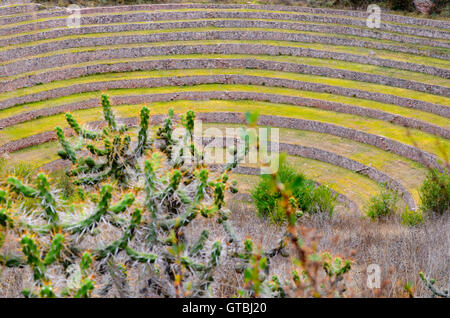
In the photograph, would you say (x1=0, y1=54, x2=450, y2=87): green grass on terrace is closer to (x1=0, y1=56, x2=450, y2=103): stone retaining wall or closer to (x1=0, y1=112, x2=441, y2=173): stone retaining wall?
(x1=0, y1=56, x2=450, y2=103): stone retaining wall

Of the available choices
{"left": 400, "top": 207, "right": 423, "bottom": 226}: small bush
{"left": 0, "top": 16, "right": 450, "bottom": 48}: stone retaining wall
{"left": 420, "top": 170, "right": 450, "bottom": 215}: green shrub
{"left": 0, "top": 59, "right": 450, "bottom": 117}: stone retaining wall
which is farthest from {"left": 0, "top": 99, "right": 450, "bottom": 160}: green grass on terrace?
{"left": 400, "top": 207, "right": 423, "bottom": 226}: small bush

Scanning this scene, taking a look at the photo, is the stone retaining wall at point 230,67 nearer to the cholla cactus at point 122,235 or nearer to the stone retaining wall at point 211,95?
the stone retaining wall at point 211,95

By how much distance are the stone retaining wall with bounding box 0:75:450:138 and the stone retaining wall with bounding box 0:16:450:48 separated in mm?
4283

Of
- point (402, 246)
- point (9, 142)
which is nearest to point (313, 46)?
point (9, 142)

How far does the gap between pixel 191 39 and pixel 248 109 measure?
678 centimetres

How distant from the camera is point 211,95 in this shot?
77.3 ft

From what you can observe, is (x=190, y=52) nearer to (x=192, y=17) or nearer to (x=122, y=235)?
(x=192, y=17)

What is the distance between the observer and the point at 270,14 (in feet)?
92.7

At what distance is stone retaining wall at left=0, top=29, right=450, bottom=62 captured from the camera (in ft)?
81.1

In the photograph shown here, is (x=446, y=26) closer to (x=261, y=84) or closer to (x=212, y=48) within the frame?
(x=261, y=84)

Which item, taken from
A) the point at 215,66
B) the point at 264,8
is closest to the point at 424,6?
the point at 264,8

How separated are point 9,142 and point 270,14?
15027 millimetres

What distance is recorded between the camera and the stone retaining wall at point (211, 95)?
21562 mm
